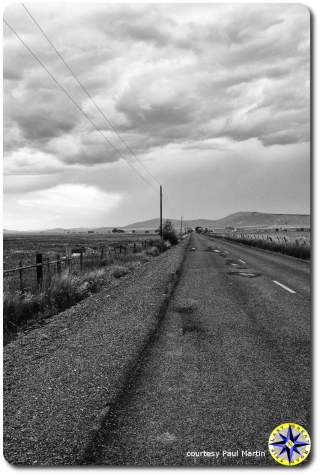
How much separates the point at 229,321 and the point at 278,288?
13.2ft

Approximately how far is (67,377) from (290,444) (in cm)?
239

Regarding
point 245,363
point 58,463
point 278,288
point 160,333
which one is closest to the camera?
point 58,463

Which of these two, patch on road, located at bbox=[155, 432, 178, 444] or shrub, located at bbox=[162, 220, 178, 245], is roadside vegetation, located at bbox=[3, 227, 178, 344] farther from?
shrub, located at bbox=[162, 220, 178, 245]

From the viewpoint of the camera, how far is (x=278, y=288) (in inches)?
370

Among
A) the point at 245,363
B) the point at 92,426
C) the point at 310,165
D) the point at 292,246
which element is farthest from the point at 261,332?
the point at 292,246

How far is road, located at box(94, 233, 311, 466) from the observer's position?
2.46 m

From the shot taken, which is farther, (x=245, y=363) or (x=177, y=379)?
(x=245, y=363)

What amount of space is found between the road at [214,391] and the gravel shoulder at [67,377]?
221 millimetres

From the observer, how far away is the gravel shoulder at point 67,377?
2539 mm

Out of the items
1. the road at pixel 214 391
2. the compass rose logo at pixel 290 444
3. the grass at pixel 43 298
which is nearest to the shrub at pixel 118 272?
the grass at pixel 43 298

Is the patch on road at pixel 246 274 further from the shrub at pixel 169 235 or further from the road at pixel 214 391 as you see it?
the shrub at pixel 169 235

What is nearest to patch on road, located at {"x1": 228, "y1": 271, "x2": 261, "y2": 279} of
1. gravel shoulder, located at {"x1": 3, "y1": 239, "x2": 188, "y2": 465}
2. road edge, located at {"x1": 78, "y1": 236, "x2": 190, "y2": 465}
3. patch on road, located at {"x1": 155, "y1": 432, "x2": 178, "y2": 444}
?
gravel shoulder, located at {"x1": 3, "y1": 239, "x2": 188, "y2": 465}

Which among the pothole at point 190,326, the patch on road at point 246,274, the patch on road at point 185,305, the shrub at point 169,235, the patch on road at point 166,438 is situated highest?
the shrub at point 169,235

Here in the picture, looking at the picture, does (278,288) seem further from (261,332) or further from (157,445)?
(157,445)
